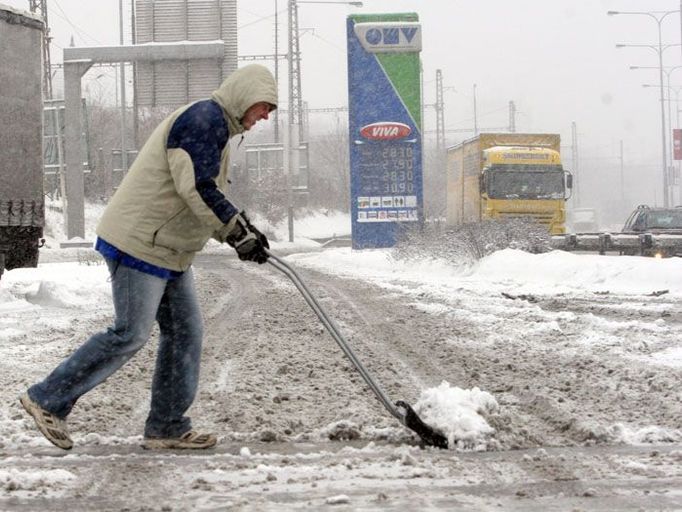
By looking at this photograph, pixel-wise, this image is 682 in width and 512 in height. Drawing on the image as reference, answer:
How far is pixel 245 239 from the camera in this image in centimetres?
479

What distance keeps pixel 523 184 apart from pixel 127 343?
22959 mm

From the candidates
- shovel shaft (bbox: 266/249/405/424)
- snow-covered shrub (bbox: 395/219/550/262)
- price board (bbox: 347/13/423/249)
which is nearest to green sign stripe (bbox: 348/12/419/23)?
price board (bbox: 347/13/423/249)

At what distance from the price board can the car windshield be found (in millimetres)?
6348

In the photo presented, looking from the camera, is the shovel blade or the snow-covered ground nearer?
the snow-covered ground

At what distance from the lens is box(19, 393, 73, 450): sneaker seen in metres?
4.70

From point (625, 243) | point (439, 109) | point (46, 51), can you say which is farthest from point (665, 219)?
point (439, 109)

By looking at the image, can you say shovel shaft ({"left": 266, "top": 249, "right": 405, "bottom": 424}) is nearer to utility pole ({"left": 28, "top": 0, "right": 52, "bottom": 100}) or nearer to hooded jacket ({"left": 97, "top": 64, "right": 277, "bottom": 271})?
hooded jacket ({"left": 97, "top": 64, "right": 277, "bottom": 271})

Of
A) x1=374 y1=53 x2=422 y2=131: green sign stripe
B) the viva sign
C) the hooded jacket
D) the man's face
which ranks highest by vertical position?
x1=374 y1=53 x2=422 y2=131: green sign stripe

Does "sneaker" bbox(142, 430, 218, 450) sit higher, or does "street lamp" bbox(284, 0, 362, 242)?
"street lamp" bbox(284, 0, 362, 242)

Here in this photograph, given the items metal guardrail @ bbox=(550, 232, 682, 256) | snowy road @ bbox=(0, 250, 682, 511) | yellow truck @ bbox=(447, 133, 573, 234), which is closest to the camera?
snowy road @ bbox=(0, 250, 682, 511)

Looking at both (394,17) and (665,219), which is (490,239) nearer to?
(665,219)

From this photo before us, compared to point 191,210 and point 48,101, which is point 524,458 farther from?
point 48,101

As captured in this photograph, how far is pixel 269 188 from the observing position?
57.9m

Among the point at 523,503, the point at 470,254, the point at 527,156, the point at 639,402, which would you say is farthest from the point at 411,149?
the point at 523,503
